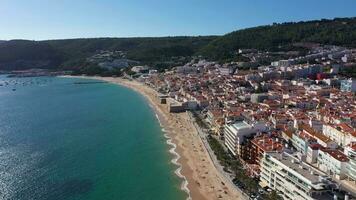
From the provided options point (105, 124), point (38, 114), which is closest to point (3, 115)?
point (38, 114)

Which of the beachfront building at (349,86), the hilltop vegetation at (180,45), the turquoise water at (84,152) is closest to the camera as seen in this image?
the turquoise water at (84,152)

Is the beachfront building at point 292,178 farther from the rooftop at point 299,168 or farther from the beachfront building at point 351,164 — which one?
the beachfront building at point 351,164

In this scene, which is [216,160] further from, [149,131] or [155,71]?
[155,71]

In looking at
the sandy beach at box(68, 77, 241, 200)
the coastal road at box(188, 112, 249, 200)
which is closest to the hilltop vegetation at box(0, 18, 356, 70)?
the sandy beach at box(68, 77, 241, 200)

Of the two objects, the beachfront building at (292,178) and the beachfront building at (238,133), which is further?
the beachfront building at (238,133)

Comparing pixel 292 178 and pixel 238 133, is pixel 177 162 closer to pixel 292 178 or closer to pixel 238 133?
pixel 238 133

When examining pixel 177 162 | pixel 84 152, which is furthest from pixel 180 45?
pixel 177 162

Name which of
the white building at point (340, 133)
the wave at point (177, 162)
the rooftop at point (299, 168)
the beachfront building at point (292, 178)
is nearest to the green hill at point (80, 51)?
the wave at point (177, 162)
